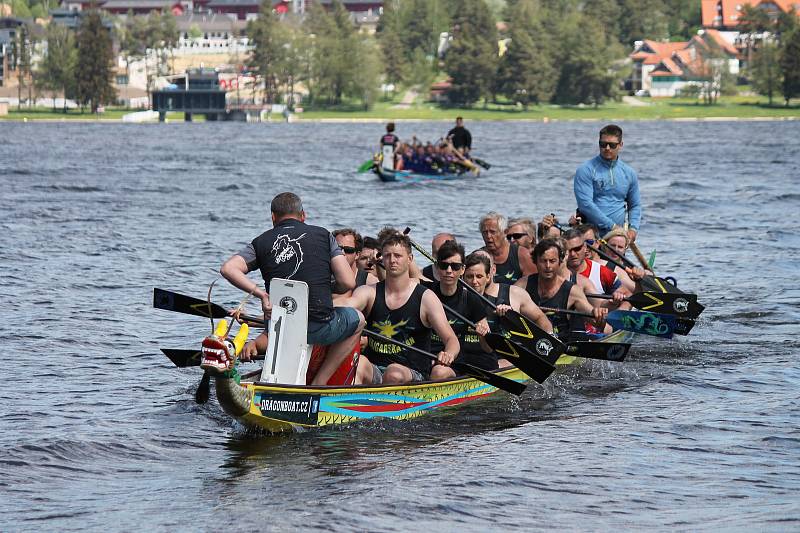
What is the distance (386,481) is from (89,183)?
42156 mm

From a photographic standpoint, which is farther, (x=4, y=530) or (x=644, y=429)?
(x=644, y=429)

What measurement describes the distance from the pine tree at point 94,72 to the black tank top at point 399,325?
160428mm

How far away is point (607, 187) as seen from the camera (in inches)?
695

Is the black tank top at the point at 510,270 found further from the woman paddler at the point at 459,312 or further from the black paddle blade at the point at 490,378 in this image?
the black paddle blade at the point at 490,378

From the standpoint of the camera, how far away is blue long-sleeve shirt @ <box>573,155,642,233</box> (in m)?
17.5

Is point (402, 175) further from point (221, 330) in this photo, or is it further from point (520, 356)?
point (221, 330)

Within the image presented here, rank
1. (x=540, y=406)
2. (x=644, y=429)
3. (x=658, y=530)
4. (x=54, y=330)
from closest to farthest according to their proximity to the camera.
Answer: (x=658, y=530) < (x=644, y=429) < (x=540, y=406) < (x=54, y=330)

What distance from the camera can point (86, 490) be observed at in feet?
36.4

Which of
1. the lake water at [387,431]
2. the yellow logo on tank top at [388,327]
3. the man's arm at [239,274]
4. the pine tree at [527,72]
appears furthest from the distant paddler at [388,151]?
the pine tree at [527,72]

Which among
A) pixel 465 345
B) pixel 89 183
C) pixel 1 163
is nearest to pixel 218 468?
pixel 465 345

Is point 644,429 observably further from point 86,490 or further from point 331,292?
point 86,490

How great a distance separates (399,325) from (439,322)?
0.41m

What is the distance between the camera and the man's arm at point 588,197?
17.5 m

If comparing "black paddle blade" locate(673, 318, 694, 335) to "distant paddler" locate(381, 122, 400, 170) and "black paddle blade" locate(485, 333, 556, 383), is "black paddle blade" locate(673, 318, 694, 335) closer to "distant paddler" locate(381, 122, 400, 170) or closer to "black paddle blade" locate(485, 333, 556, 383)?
"black paddle blade" locate(485, 333, 556, 383)
